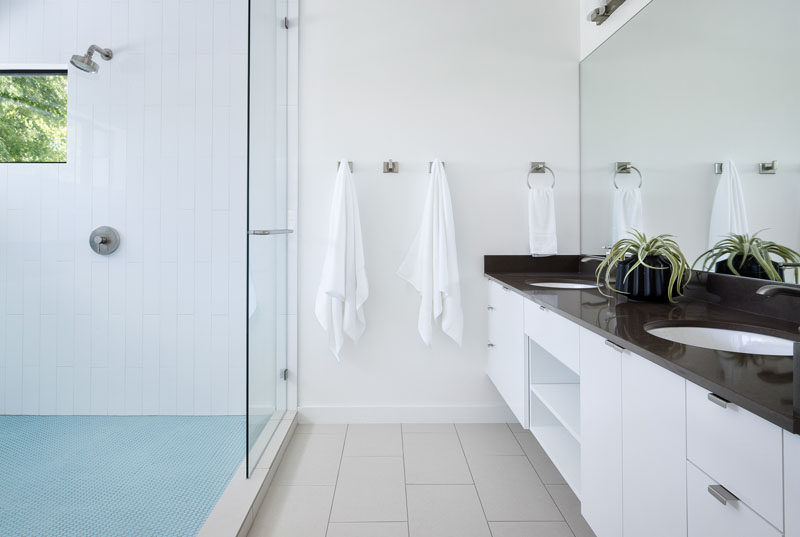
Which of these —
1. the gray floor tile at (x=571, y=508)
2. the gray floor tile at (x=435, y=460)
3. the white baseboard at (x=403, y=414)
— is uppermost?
the white baseboard at (x=403, y=414)

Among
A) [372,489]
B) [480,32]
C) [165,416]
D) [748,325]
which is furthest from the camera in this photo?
[480,32]

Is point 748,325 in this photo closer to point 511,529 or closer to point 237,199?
point 511,529

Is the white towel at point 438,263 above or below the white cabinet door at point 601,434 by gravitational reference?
above

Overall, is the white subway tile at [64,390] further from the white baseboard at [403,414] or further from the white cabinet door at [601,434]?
the white cabinet door at [601,434]

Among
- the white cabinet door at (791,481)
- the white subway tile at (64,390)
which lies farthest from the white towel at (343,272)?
the white cabinet door at (791,481)

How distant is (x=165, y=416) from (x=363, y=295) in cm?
110

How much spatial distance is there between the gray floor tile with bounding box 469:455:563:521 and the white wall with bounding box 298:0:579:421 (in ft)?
1.56

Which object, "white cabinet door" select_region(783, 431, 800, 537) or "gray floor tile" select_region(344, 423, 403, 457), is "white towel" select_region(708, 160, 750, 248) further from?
"gray floor tile" select_region(344, 423, 403, 457)

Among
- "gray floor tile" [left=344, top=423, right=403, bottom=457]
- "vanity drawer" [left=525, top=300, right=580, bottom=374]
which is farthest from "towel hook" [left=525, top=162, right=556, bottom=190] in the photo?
"gray floor tile" [left=344, top=423, right=403, bottom=457]

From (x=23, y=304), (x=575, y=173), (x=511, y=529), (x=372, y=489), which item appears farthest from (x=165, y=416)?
(x=575, y=173)

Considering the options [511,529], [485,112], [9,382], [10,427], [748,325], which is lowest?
[511,529]

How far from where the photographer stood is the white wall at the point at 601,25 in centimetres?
207

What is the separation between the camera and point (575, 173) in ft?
8.22

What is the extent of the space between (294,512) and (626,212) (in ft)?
6.63
